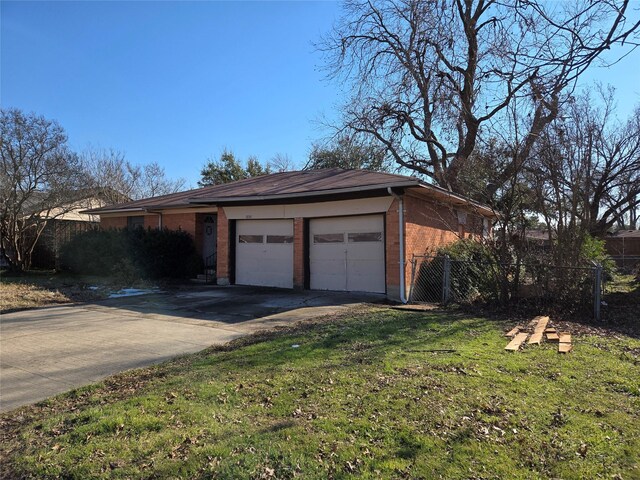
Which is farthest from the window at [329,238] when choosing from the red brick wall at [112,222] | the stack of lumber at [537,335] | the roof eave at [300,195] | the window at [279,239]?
the red brick wall at [112,222]

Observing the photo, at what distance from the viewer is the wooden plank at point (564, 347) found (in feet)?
21.1

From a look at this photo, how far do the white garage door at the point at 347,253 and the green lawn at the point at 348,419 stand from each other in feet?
21.7

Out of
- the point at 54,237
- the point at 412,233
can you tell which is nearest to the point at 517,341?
the point at 412,233

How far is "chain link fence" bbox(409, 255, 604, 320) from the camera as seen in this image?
387 inches

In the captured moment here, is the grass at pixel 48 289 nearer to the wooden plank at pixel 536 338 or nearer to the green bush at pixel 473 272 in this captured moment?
the green bush at pixel 473 272

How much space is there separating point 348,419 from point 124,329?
6.36 meters

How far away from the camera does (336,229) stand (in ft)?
45.4

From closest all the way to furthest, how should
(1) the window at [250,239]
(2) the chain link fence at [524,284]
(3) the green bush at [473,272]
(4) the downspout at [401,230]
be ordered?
(2) the chain link fence at [524,284] < (3) the green bush at [473,272] < (4) the downspout at [401,230] < (1) the window at [250,239]

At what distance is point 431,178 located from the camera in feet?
87.7

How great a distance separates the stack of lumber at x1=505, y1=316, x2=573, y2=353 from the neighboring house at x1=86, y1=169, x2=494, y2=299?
3494mm

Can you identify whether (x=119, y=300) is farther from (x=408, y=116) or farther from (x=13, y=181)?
(x=408, y=116)

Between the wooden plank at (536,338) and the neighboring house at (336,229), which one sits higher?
the neighboring house at (336,229)

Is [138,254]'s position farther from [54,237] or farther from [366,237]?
[366,237]

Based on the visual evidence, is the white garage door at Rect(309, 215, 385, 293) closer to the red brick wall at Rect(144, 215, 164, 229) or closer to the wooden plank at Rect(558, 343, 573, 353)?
the wooden plank at Rect(558, 343, 573, 353)
